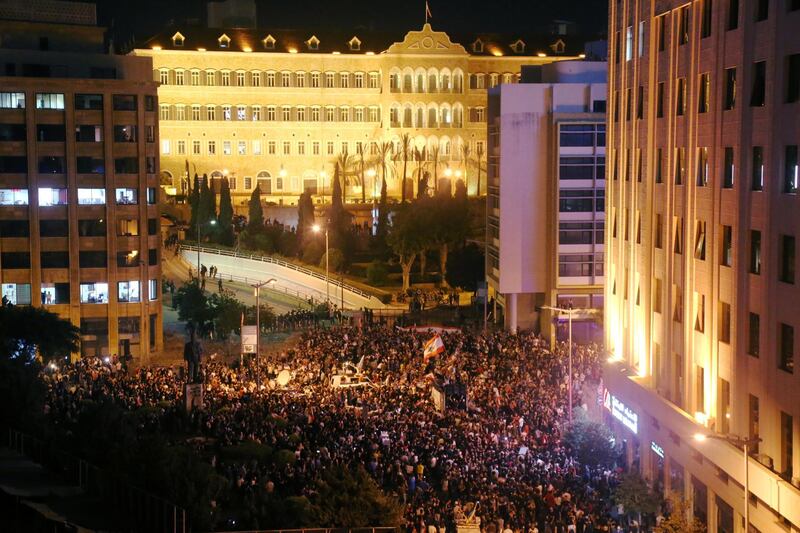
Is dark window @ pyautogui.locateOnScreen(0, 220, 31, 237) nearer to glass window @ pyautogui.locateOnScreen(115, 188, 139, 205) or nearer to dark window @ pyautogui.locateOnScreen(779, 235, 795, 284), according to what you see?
glass window @ pyautogui.locateOnScreen(115, 188, 139, 205)

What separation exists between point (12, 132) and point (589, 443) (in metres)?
38.5

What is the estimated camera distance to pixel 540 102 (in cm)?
6769

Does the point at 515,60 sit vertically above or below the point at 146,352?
above

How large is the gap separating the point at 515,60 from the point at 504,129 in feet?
208

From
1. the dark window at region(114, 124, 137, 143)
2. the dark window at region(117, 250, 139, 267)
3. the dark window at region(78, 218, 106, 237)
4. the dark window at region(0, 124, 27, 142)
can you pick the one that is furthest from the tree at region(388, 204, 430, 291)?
the dark window at region(0, 124, 27, 142)

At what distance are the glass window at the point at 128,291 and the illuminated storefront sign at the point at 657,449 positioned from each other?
3406 centimetres

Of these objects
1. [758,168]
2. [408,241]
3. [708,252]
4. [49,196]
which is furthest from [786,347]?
[408,241]

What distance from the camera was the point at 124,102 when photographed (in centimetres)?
6544

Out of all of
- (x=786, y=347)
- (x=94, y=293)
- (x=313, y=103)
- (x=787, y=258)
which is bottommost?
(x=94, y=293)

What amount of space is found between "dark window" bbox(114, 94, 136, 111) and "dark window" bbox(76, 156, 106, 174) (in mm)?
2810

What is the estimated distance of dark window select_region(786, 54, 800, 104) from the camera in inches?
1160

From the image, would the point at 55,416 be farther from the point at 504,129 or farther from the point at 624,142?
the point at 504,129

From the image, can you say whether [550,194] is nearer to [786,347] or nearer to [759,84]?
[759,84]

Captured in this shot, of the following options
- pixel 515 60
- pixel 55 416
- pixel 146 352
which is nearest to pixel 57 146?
pixel 146 352
